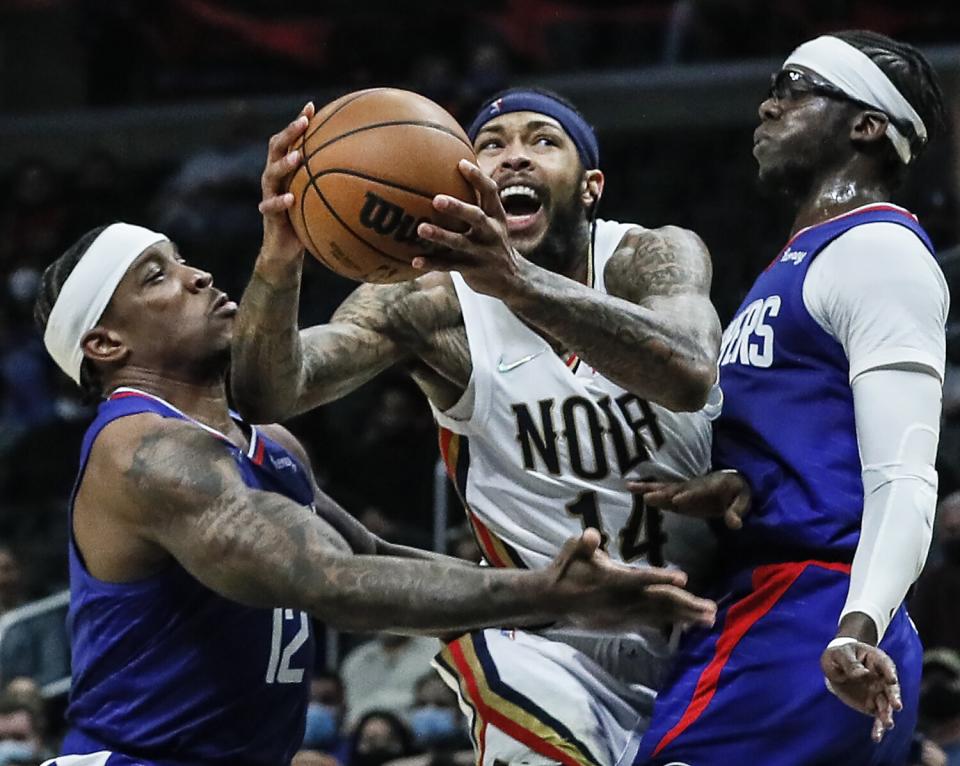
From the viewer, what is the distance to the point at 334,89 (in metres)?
13.8

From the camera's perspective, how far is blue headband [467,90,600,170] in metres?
4.73

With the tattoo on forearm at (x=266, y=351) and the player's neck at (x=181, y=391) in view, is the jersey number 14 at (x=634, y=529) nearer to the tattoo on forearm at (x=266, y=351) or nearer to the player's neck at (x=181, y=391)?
the tattoo on forearm at (x=266, y=351)

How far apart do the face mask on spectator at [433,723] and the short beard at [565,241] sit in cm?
360

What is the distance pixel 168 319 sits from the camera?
4402mm

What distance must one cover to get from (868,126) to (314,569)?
1.70m

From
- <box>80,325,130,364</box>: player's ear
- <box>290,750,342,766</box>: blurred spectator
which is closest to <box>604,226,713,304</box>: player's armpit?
<box>80,325,130,364</box>: player's ear

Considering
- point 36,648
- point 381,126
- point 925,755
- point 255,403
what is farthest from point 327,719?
point 381,126

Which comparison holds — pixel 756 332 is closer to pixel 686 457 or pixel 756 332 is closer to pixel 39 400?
pixel 686 457

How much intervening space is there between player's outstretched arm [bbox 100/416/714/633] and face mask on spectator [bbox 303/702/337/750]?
4304 mm

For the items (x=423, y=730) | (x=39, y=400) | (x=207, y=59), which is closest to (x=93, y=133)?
(x=207, y=59)

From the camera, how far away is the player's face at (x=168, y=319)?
4398mm

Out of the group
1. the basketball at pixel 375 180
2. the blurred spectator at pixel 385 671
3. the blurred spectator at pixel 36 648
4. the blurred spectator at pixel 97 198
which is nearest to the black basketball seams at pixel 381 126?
the basketball at pixel 375 180

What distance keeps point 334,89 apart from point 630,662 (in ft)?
32.6

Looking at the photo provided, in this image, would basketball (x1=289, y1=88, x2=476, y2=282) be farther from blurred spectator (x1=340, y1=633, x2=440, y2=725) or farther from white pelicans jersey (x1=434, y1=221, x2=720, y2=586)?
blurred spectator (x1=340, y1=633, x2=440, y2=725)
